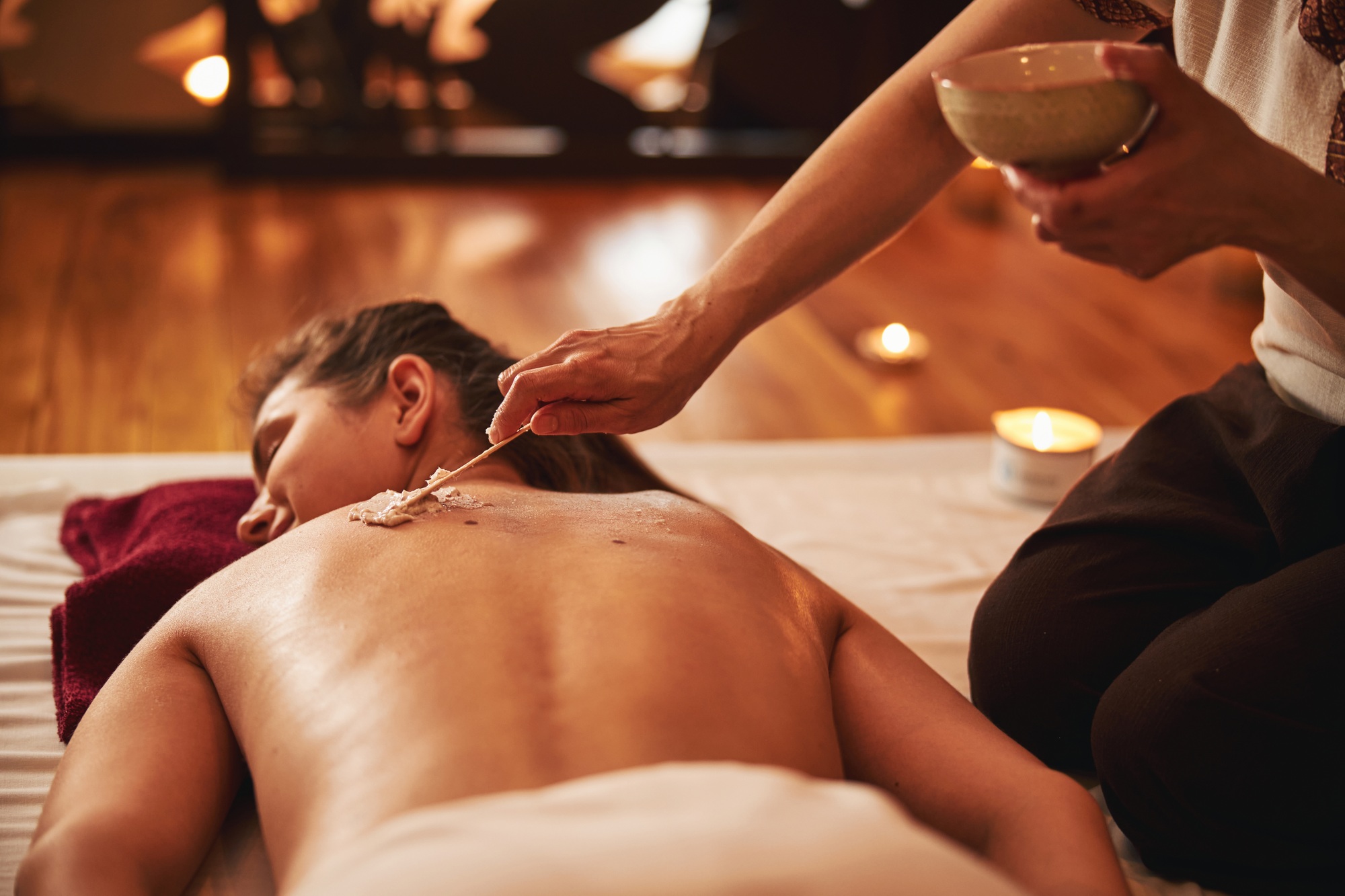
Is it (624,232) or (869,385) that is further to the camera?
(624,232)

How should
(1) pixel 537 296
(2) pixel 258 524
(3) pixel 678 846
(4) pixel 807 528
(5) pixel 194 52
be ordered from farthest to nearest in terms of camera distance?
(5) pixel 194 52
(1) pixel 537 296
(4) pixel 807 528
(2) pixel 258 524
(3) pixel 678 846

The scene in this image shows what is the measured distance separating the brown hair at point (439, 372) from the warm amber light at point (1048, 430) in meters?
0.77

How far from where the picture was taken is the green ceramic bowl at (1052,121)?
869 mm

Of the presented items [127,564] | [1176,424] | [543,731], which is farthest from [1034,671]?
[127,564]

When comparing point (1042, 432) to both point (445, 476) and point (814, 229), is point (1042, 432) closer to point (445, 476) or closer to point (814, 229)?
point (814, 229)

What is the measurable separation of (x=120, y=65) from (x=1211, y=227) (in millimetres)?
4102

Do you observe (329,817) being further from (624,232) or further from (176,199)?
(176,199)

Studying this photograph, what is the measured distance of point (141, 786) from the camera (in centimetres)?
100

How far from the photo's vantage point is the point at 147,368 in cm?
277

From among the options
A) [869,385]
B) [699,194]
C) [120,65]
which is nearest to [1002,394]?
[869,385]

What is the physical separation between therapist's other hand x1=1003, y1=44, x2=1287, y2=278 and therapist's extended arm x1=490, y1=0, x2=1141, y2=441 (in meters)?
0.45

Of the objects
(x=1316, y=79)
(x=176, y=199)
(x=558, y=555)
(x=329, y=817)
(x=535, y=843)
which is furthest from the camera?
(x=176, y=199)

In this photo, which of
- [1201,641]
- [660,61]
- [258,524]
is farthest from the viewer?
[660,61]

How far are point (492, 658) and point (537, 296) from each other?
2481mm
